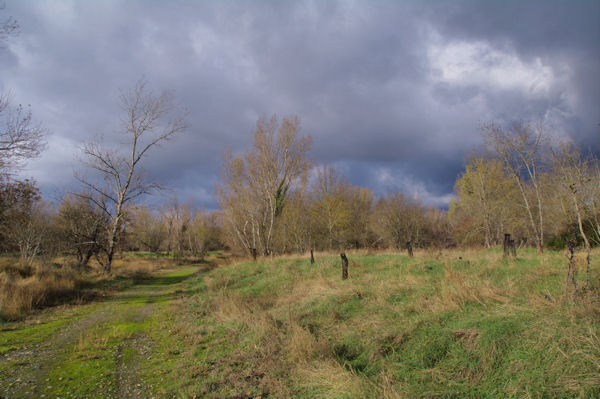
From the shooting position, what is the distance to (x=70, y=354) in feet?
16.7

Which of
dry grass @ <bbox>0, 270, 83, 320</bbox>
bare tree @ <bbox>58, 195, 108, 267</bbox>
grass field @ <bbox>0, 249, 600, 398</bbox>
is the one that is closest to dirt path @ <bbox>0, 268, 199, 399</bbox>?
grass field @ <bbox>0, 249, 600, 398</bbox>

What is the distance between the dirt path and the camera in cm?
385

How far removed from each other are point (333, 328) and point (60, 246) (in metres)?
20.4

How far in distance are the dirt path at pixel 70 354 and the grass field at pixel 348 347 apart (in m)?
0.03

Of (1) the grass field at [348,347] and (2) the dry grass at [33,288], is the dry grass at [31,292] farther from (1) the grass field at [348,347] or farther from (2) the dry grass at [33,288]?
(1) the grass field at [348,347]

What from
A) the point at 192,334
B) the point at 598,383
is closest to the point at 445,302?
the point at 598,383

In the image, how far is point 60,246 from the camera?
58.5 ft

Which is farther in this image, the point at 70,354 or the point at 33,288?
the point at 33,288

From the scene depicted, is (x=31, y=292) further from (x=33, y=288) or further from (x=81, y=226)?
(x=81, y=226)

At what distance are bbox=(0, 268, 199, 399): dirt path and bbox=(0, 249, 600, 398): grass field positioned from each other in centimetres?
3

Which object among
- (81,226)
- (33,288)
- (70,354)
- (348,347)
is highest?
(81,226)

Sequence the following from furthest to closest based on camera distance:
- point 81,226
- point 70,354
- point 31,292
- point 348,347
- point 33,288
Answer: point 81,226, point 33,288, point 31,292, point 70,354, point 348,347

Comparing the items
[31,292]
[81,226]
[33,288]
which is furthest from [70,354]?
[81,226]

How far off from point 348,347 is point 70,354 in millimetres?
5187
